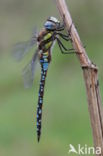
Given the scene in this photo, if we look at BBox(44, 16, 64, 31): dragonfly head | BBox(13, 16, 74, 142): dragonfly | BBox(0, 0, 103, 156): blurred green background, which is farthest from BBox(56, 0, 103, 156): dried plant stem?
BBox(0, 0, 103, 156): blurred green background

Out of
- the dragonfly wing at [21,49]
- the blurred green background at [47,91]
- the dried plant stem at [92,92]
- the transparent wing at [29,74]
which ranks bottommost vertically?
the dried plant stem at [92,92]

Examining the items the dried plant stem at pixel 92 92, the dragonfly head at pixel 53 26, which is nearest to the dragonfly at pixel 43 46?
the dragonfly head at pixel 53 26

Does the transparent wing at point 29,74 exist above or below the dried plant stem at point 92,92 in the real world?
above

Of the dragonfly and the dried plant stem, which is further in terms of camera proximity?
the dragonfly

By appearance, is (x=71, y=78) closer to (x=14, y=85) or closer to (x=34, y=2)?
(x=14, y=85)

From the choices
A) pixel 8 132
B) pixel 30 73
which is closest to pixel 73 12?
pixel 8 132

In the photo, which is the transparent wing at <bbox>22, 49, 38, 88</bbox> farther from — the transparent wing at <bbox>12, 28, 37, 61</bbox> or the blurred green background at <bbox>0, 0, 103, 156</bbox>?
the blurred green background at <bbox>0, 0, 103, 156</bbox>

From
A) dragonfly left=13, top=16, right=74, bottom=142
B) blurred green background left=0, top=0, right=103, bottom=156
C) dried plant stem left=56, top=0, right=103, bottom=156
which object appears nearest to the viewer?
dried plant stem left=56, top=0, right=103, bottom=156

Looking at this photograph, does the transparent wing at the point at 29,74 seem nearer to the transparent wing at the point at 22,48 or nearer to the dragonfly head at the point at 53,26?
the transparent wing at the point at 22,48
